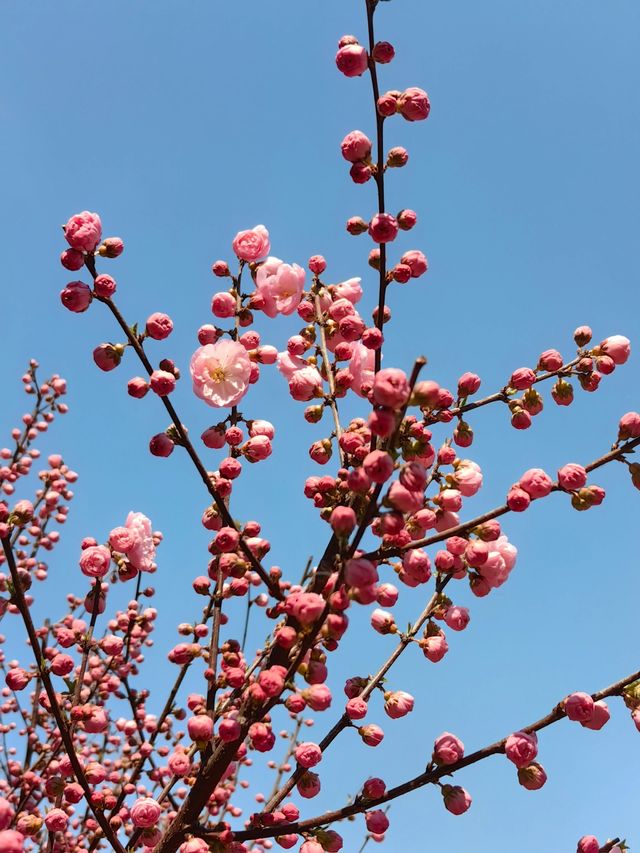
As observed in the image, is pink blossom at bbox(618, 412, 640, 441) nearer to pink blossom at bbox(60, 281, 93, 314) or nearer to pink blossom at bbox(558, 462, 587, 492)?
pink blossom at bbox(558, 462, 587, 492)

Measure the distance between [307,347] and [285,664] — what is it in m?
1.39

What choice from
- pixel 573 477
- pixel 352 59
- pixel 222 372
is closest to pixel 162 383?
pixel 222 372

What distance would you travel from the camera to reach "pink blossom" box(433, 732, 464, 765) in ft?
7.05

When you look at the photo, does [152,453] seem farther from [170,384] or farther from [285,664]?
[285,664]

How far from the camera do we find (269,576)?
2379mm

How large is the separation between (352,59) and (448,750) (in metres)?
2.38

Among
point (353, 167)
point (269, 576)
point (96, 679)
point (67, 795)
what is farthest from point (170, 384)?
point (96, 679)

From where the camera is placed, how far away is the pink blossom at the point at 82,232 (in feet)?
7.00

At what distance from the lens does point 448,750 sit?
7.07ft

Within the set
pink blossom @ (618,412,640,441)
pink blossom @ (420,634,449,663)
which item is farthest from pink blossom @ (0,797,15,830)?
pink blossom @ (618,412,640,441)

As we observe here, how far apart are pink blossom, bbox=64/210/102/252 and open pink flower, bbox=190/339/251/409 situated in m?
0.65

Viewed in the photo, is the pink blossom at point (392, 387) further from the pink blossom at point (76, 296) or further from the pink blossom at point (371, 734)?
the pink blossom at point (371, 734)

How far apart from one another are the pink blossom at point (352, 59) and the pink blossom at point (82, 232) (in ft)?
3.36

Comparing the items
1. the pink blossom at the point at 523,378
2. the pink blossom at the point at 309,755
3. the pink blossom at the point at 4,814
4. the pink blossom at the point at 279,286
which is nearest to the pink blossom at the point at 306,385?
the pink blossom at the point at 279,286
